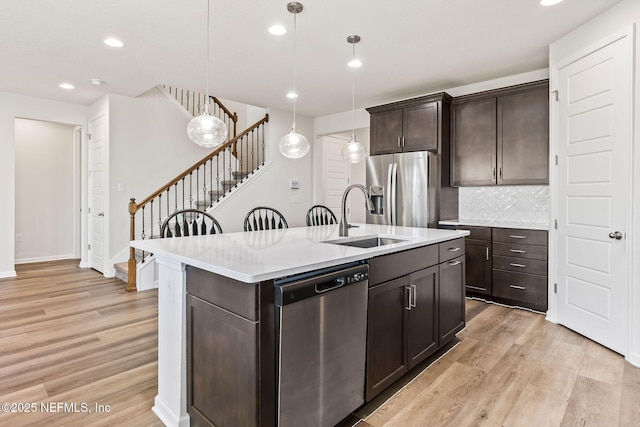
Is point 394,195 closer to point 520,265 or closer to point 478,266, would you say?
point 478,266

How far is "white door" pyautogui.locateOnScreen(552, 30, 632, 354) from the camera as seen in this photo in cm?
259

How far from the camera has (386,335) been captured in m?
1.95

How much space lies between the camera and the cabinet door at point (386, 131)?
462cm

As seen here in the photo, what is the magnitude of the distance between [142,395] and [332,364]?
123 cm

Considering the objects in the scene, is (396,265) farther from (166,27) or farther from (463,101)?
(463,101)

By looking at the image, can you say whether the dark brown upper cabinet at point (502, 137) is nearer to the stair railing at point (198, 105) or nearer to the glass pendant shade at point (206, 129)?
the glass pendant shade at point (206, 129)

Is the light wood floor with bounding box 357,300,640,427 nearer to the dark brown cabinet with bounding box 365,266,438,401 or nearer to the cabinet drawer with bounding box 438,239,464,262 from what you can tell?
the dark brown cabinet with bounding box 365,266,438,401

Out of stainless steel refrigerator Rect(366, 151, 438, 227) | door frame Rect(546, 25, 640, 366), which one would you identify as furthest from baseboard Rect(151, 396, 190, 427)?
stainless steel refrigerator Rect(366, 151, 438, 227)

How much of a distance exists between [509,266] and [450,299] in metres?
1.52

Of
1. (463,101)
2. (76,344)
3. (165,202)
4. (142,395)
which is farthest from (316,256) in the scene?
(165,202)

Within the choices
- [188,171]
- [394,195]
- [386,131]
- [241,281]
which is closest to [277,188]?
[188,171]

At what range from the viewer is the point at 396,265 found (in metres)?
2.02

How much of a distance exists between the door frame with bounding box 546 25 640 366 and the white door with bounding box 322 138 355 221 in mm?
3720

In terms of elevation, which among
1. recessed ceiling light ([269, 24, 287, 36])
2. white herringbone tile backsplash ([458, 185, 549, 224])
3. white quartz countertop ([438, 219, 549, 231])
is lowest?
white quartz countertop ([438, 219, 549, 231])
